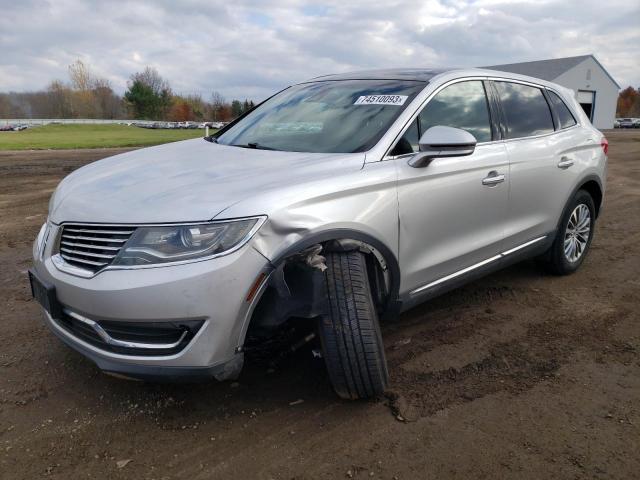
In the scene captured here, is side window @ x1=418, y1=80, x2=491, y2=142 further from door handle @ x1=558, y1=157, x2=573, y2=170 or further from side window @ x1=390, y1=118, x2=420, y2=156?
door handle @ x1=558, y1=157, x2=573, y2=170

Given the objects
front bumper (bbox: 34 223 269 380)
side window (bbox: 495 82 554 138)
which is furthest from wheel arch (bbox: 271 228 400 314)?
side window (bbox: 495 82 554 138)

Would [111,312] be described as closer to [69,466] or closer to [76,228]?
[76,228]

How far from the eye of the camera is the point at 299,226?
2.42m

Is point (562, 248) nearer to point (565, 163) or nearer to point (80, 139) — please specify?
point (565, 163)

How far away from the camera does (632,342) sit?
347 cm

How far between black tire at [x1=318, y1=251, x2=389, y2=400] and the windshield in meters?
0.76

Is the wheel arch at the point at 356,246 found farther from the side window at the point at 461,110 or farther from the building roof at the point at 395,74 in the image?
the building roof at the point at 395,74

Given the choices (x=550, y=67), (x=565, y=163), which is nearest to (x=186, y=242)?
(x=565, y=163)

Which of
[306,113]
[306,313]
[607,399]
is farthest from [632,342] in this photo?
[306,113]

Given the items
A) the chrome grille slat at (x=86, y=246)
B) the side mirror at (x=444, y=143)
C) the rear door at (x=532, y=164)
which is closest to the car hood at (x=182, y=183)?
the chrome grille slat at (x=86, y=246)

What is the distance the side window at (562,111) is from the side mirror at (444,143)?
2.08 m

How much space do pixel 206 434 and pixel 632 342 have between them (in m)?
2.82

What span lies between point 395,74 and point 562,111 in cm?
186

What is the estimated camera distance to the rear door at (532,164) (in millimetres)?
3803
